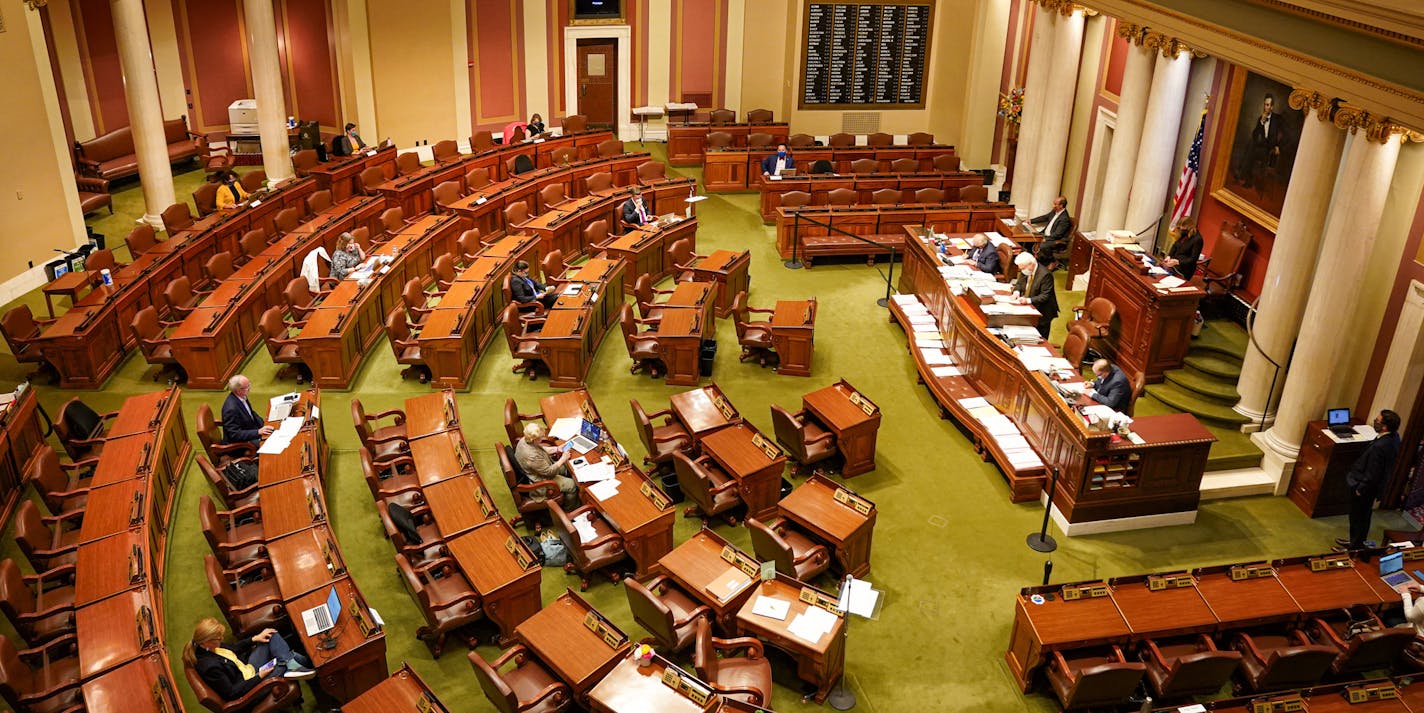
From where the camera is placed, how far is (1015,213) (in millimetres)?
18016

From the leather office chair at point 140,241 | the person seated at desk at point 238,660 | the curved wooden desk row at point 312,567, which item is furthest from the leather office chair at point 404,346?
the person seated at desk at point 238,660

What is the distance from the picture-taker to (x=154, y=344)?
41.7ft

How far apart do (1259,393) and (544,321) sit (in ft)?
28.4

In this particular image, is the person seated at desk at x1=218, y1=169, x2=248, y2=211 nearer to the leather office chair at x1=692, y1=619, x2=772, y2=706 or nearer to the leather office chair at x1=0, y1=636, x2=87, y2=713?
the leather office chair at x1=0, y1=636, x2=87, y2=713

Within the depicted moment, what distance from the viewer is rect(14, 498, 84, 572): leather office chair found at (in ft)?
28.9

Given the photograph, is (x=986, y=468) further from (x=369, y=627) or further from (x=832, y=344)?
(x=369, y=627)

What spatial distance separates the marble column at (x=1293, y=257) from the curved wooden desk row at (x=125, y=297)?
534 inches

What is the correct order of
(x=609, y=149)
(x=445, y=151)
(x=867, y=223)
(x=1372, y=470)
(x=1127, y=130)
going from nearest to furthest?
(x=1372, y=470), (x=1127, y=130), (x=867, y=223), (x=445, y=151), (x=609, y=149)

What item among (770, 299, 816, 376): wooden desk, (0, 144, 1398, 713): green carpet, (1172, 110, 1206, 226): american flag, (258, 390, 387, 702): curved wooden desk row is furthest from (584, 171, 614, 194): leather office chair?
(1172, 110, 1206, 226): american flag

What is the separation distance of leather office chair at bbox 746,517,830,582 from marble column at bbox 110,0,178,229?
13017mm

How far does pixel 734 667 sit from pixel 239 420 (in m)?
5.85

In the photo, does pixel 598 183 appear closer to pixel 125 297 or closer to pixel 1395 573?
pixel 125 297

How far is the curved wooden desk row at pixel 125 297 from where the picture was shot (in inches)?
491

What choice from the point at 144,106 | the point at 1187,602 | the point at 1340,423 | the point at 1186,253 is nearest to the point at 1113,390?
the point at 1340,423
